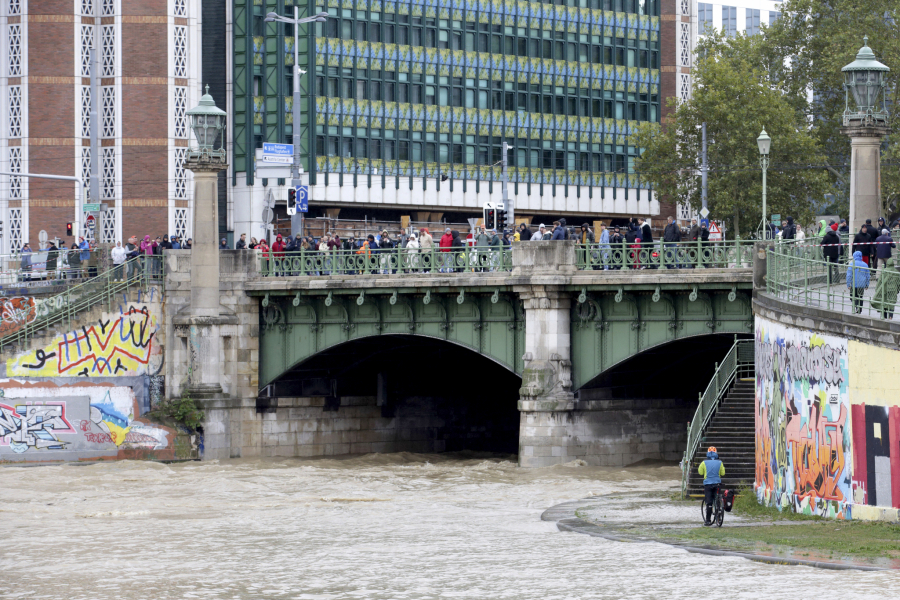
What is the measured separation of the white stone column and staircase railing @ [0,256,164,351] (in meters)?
21.4

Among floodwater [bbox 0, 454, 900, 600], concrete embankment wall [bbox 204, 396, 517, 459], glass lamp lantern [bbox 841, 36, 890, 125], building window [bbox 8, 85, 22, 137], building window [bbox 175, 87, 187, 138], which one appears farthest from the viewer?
building window [bbox 175, 87, 187, 138]

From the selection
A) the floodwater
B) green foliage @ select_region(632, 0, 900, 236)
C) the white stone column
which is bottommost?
the floodwater

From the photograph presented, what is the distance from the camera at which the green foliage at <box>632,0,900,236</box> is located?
6856 cm

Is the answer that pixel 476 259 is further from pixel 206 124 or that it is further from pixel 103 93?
pixel 103 93

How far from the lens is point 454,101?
92.4m

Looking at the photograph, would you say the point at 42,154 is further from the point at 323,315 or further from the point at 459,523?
the point at 459,523

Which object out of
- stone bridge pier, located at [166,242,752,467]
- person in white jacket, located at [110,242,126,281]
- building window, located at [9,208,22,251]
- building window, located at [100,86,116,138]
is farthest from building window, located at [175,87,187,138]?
person in white jacket, located at [110,242,126,281]

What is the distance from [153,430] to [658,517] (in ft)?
67.6

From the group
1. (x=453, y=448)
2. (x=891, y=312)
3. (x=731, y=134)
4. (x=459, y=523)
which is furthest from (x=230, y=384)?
(x=731, y=134)

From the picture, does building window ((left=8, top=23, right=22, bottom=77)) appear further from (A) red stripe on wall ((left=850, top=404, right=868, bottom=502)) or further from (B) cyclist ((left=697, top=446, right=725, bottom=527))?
(A) red stripe on wall ((left=850, top=404, right=868, bottom=502))

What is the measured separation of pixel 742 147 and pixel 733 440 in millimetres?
37044

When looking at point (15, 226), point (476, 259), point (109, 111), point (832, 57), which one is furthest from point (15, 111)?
point (476, 259)

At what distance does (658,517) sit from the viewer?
96.3 feet

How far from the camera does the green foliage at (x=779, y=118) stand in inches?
2699
